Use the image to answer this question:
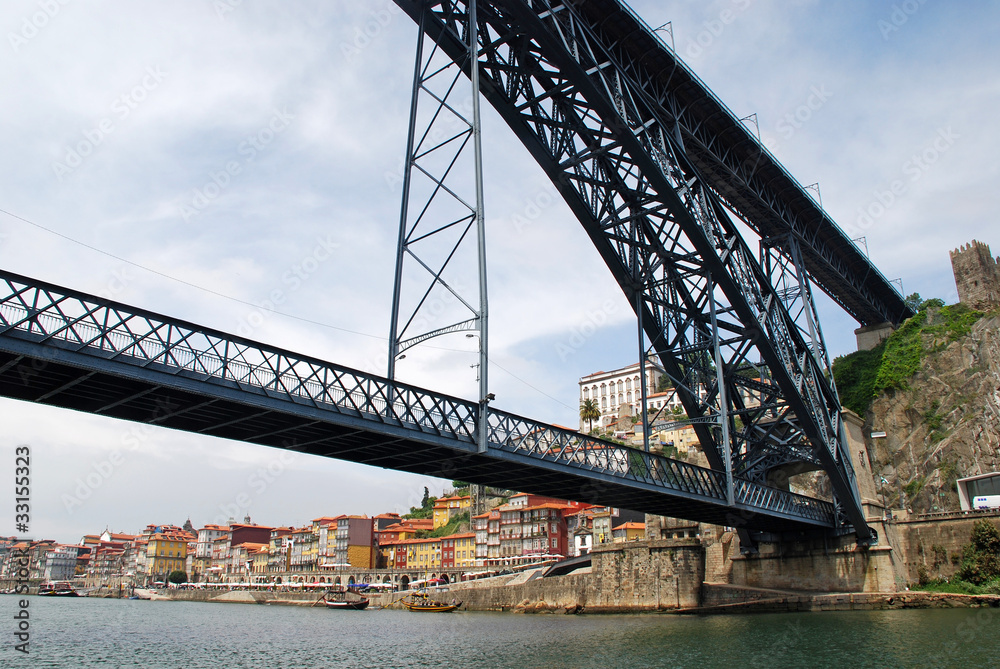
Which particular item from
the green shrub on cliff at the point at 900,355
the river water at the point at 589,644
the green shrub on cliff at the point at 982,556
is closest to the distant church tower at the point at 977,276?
the green shrub on cliff at the point at 900,355

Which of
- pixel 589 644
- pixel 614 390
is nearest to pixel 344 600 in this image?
pixel 589 644

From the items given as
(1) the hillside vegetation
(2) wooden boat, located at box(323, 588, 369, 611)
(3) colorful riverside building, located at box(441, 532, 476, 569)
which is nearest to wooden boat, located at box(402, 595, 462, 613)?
(2) wooden boat, located at box(323, 588, 369, 611)

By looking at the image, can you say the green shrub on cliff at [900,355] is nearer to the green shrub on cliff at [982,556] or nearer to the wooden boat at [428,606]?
the green shrub on cliff at [982,556]

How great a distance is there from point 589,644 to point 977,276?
61775 mm

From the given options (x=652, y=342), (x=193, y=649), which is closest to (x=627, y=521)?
(x=652, y=342)

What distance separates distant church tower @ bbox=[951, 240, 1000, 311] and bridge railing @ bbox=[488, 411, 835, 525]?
40508 mm

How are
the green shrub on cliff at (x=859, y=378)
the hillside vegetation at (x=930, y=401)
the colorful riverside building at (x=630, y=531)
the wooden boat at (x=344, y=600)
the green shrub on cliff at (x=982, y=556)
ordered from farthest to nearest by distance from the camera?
the colorful riverside building at (x=630, y=531)
the wooden boat at (x=344, y=600)
the green shrub on cliff at (x=859, y=378)
the hillside vegetation at (x=930, y=401)
the green shrub on cliff at (x=982, y=556)

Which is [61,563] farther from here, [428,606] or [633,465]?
[633,465]

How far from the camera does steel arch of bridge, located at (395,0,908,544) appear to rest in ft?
96.9

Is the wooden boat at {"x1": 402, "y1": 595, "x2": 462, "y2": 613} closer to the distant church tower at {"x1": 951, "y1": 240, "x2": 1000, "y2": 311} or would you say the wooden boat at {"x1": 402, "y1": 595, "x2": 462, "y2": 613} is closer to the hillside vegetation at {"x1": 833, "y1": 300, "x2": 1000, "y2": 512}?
the hillside vegetation at {"x1": 833, "y1": 300, "x2": 1000, "y2": 512}

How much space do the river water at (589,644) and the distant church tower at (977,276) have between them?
4533 cm

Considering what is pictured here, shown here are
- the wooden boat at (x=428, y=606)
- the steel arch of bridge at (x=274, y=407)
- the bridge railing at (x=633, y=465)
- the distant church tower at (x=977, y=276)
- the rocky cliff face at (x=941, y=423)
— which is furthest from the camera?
the distant church tower at (x=977, y=276)

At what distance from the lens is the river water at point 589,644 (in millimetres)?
22781

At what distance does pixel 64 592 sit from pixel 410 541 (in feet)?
215
